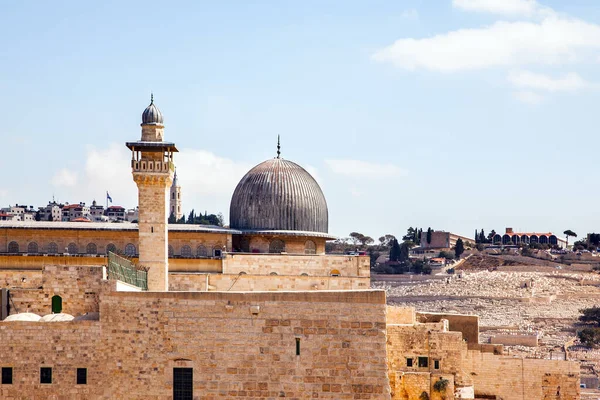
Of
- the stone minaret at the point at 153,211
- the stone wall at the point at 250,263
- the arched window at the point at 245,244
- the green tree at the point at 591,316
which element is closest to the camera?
the stone minaret at the point at 153,211

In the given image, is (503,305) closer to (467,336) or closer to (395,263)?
(395,263)

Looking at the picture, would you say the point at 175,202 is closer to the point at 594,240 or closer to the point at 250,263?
the point at 594,240

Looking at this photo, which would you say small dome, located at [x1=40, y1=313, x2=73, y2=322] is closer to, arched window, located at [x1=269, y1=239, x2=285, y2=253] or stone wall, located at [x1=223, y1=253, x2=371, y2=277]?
stone wall, located at [x1=223, y1=253, x2=371, y2=277]

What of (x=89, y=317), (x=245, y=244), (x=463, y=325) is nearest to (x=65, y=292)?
(x=89, y=317)

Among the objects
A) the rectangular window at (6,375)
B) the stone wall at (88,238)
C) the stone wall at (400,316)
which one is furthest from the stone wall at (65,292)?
the stone wall at (88,238)

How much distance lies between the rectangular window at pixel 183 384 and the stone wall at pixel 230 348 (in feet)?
0.41

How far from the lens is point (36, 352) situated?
936 inches

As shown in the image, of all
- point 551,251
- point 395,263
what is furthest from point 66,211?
point 551,251

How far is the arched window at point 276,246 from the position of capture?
39.1 meters

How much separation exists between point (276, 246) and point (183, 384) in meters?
15.9

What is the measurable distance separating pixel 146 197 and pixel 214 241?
22.9ft

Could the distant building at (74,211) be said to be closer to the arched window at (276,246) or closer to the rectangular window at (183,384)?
the arched window at (276,246)

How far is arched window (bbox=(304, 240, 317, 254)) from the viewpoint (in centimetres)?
3938

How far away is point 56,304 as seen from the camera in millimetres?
25234
